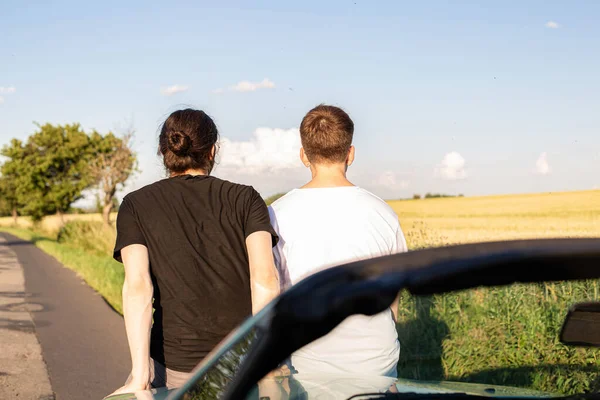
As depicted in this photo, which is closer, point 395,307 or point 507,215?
point 395,307

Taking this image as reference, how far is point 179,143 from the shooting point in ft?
9.39

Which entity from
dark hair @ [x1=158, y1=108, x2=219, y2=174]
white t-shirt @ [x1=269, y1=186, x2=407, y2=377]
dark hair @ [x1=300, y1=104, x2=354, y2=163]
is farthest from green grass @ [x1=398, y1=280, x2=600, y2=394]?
dark hair @ [x1=300, y1=104, x2=354, y2=163]

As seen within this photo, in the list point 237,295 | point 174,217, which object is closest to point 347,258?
point 237,295

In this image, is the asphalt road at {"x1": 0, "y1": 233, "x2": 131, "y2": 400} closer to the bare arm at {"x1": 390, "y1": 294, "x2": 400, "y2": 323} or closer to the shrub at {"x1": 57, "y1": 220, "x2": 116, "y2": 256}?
the bare arm at {"x1": 390, "y1": 294, "x2": 400, "y2": 323}

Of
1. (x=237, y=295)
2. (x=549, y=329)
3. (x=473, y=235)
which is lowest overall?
(x=473, y=235)

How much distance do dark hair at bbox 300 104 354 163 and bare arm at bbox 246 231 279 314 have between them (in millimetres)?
660

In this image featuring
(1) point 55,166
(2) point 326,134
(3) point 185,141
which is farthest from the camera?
(1) point 55,166

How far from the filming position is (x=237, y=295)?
8.89ft

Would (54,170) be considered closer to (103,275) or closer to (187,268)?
(103,275)

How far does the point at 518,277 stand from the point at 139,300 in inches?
66.5

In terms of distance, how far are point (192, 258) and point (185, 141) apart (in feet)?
1.69

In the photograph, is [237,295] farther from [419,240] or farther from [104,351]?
[419,240]

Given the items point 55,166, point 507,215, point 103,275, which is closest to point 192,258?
point 103,275

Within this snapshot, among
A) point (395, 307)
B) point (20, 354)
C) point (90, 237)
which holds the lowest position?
point (90, 237)
